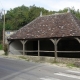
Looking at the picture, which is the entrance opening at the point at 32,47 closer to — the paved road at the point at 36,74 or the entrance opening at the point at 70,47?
the entrance opening at the point at 70,47

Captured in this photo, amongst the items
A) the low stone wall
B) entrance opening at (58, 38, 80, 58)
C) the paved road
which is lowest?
the paved road

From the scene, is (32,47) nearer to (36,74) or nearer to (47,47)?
(47,47)

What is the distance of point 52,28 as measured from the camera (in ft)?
81.9

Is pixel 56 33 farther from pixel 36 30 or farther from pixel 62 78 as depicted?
pixel 62 78

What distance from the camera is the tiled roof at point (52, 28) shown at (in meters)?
23.1

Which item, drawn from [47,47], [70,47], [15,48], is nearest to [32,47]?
[15,48]

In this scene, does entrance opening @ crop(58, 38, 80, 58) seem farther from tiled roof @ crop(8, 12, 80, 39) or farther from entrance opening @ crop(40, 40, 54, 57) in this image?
tiled roof @ crop(8, 12, 80, 39)

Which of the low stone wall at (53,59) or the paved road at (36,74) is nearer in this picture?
the paved road at (36,74)

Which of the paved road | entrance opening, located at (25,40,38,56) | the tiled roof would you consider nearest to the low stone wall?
the tiled roof

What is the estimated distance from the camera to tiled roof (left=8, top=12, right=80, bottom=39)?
2312 cm

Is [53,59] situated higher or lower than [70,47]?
lower

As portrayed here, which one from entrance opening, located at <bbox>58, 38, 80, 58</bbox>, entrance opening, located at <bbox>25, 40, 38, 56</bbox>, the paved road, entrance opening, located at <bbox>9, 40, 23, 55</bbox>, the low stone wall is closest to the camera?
the paved road

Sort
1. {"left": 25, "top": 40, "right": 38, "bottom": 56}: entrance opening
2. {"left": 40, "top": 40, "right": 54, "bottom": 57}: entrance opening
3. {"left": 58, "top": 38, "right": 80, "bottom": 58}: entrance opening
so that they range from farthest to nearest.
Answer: {"left": 25, "top": 40, "right": 38, "bottom": 56}: entrance opening, {"left": 40, "top": 40, "right": 54, "bottom": 57}: entrance opening, {"left": 58, "top": 38, "right": 80, "bottom": 58}: entrance opening

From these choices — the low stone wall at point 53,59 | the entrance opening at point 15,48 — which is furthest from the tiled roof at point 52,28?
the low stone wall at point 53,59
